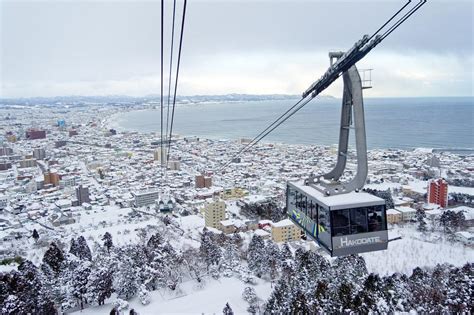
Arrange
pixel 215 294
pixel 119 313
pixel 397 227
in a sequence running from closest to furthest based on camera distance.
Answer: pixel 119 313 → pixel 215 294 → pixel 397 227

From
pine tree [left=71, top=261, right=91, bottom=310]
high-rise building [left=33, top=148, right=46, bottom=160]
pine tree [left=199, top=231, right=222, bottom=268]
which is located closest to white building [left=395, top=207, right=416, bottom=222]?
pine tree [left=199, top=231, right=222, bottom=268]

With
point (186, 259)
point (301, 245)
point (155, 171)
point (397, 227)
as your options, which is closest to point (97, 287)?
point (186, 259)

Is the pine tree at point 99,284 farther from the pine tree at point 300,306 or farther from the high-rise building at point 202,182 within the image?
the high-rise building at point 202,182

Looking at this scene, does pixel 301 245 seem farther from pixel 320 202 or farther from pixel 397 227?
pixel 320 202

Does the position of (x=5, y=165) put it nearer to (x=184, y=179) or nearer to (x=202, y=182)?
(x=184, y=179)

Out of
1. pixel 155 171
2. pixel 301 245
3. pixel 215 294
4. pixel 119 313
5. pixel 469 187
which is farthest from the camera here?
pixel 155 171

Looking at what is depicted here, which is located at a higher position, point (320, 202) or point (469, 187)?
point (320, 202)

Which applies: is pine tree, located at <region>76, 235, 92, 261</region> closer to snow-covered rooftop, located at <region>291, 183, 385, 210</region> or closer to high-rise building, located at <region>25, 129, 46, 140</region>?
snow-covered rooftop, located at <region>291, 183, 385, 210</region>

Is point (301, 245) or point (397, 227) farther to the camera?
point (397, 227)
